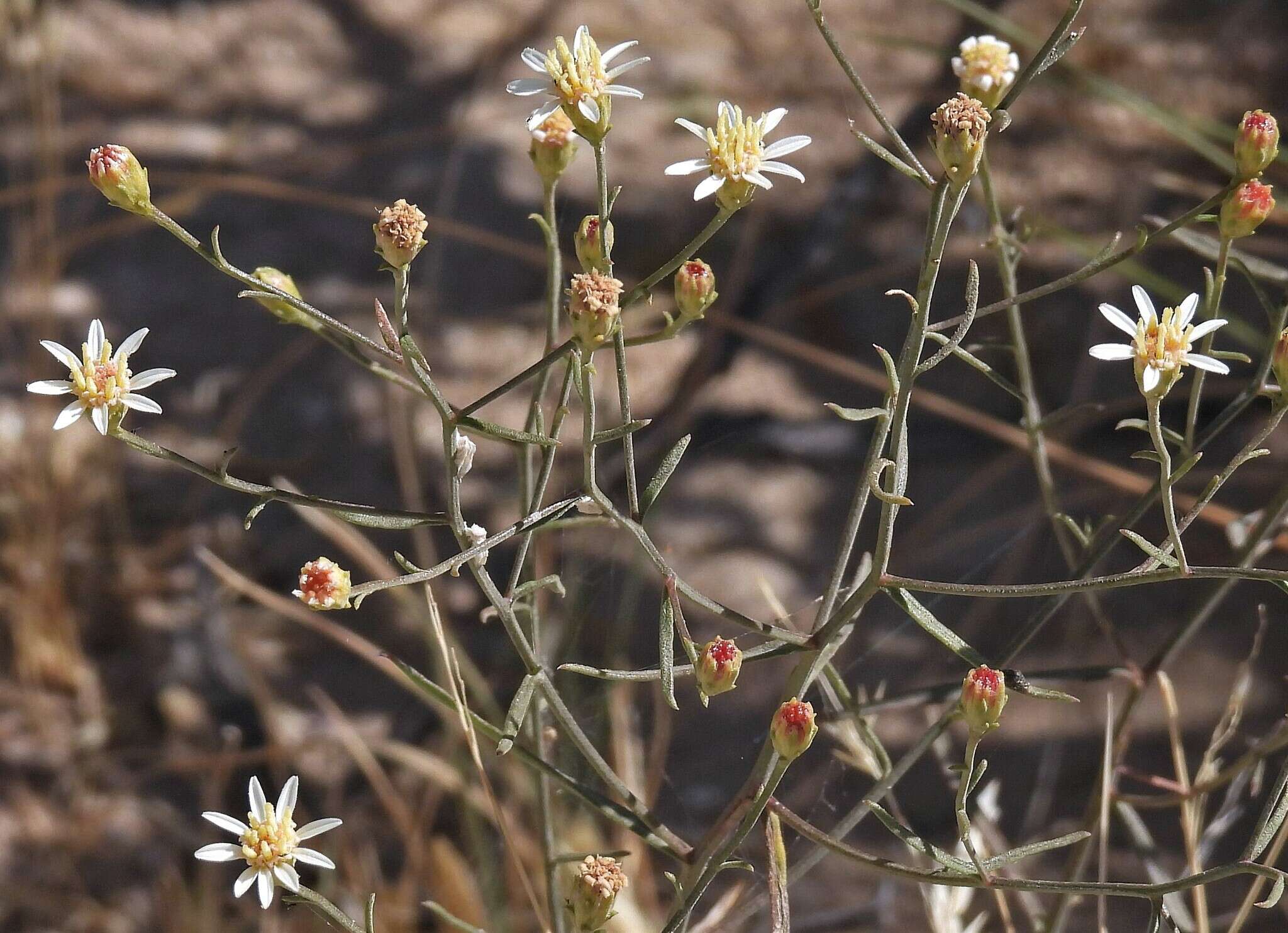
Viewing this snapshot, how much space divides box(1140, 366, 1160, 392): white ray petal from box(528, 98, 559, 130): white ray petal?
0.52 meters

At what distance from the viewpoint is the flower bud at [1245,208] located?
39.2 inches

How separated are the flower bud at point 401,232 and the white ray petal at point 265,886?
20.0 inches

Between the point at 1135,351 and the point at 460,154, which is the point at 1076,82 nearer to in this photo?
the point at 460,154

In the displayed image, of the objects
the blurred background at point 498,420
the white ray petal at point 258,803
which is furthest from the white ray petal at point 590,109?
the blurred background at point 498,420

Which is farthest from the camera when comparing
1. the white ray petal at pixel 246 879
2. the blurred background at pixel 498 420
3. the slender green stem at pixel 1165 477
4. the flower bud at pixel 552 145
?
the blurred background at pixel 498 420

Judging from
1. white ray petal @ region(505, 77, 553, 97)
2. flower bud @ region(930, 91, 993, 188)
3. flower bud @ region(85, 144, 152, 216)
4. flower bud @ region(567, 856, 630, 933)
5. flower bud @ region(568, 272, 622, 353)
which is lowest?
flower bud @ region(567, 856, 630, 933)

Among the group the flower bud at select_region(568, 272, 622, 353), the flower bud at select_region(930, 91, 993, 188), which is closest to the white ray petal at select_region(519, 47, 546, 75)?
the flower bud at select_region(568, 272, 622, 353)

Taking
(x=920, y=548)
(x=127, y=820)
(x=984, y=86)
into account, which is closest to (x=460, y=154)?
(x=920, y=548)

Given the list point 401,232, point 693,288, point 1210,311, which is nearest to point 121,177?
point 401,232

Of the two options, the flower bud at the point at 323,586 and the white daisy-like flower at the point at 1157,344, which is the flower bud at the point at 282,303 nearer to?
the flower bud at the point at 323,586

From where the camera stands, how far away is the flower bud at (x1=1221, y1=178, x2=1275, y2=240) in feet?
3.27

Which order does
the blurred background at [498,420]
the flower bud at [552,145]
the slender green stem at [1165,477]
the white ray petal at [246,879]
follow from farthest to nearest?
the blurred background at [498,420] → the flower bud at [552,145] → the white ray petal at [246,879] → the slender green stem at [1165,477]

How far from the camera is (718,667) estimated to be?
89 cm

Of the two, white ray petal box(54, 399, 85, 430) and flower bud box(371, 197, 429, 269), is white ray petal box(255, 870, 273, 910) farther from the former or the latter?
flower bud box(371, 197, 429, 269)
